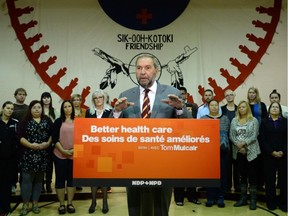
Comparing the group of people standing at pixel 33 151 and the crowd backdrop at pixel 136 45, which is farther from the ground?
the crowd backdrop at pixel 136 45

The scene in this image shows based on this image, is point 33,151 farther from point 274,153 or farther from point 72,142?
point 274,153

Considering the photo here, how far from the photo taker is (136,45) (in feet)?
22.0

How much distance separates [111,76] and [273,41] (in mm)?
3072

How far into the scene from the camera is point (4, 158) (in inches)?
165

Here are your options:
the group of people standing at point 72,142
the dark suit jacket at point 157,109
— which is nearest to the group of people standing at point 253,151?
the group of people standing at point 72,142

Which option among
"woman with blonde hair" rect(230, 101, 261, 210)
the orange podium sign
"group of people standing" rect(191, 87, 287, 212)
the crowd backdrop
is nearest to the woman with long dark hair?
"group of people standing" rect(191, 87, 287, 212)

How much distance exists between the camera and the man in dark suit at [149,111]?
195 cm

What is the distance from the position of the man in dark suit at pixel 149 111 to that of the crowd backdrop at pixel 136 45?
455cm

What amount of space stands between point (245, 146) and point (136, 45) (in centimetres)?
297

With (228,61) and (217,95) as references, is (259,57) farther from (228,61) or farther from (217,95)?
(217,95)

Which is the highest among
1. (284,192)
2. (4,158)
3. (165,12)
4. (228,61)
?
(165,12)

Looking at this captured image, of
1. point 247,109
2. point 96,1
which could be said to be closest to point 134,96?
point 247,109

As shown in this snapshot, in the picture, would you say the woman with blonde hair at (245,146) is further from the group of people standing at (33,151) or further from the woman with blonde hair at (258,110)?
the group of people standing at (33,151)

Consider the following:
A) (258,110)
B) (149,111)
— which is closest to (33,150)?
(149,111)
